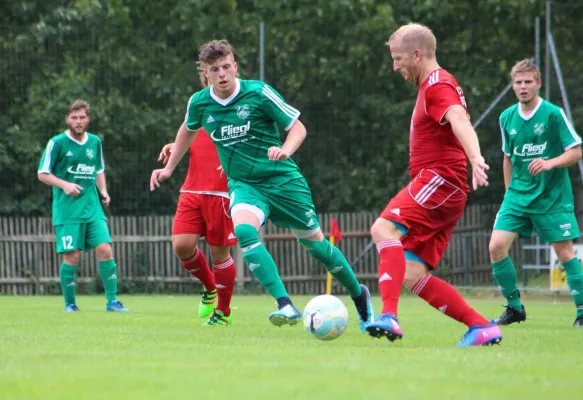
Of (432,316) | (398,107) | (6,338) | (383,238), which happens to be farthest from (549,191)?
(398,107)

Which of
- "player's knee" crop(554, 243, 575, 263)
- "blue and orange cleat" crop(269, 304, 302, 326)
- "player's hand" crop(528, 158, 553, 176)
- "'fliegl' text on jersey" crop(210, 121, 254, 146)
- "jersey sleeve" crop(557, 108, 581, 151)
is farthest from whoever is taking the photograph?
"player's knee" crop(554, 243, 575, 263)

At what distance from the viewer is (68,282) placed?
1230cm

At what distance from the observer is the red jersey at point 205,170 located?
9.38 meters

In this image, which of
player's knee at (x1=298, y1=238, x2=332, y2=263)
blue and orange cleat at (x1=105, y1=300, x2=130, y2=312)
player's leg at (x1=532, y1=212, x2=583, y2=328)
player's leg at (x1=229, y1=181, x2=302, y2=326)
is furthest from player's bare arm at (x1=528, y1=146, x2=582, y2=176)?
blue and orange cleat at (x1=105, y1=300, x2=130, y2=312)

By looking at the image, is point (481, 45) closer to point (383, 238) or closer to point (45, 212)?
point (45, 212)

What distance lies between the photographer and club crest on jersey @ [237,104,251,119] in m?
7.82

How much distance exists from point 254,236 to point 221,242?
6.45ft

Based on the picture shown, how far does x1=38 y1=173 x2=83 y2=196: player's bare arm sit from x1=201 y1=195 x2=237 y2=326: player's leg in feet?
9.71

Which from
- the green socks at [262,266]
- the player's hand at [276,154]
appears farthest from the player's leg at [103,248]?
the player's hand at [276,154]

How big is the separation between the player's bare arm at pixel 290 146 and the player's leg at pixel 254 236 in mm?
450

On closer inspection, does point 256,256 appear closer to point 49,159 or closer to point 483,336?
point 483,336

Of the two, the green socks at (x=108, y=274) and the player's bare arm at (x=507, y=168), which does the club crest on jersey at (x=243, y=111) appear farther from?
the green socks at (x=108, y=274)

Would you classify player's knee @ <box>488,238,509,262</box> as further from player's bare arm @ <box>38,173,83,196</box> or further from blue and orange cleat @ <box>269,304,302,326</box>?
player's bare arm @ <box>38,173,83,196</box>

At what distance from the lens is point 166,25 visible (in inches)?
864
